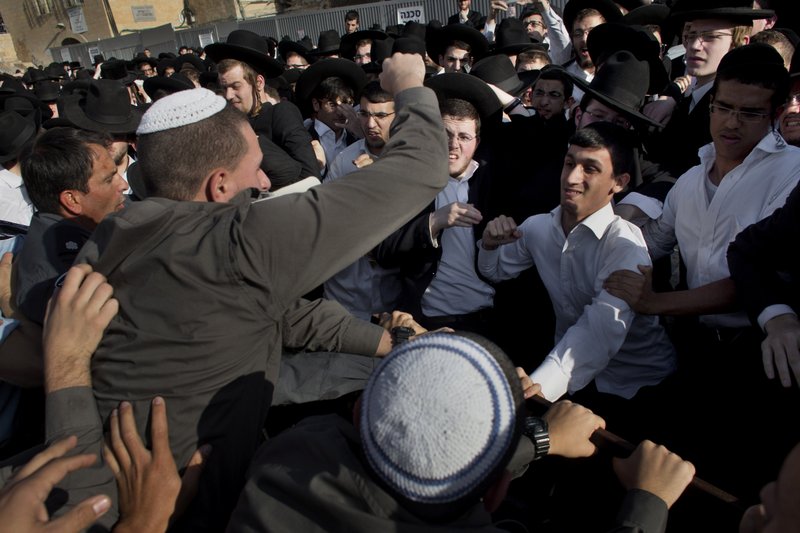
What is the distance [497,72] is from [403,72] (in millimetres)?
2865

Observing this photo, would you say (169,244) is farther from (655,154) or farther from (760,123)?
(655,154)

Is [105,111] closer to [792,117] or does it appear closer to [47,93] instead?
[792,117]

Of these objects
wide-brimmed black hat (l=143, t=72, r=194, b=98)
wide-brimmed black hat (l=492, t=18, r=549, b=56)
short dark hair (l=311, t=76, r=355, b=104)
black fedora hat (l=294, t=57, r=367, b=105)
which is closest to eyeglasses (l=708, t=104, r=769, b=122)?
black fedora hat (l=294, t=57, r=367, b=105)

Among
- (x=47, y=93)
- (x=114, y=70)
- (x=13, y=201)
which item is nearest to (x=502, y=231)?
(x=13, y=201)

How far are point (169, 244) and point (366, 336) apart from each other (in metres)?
1.02

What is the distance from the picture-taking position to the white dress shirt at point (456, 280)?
3174 millimetres

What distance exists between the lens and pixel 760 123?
250cm

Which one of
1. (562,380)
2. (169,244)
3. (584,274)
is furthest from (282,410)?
(584,274)

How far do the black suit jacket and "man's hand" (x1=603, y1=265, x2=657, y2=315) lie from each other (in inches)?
12.9

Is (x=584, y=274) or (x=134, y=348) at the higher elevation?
(x=134, y=348)

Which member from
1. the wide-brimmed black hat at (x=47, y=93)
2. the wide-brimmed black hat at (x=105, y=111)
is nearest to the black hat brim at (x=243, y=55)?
the wide-brimmed black hat at (x=105, y=111)

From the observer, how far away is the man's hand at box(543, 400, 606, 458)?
63.4 inches

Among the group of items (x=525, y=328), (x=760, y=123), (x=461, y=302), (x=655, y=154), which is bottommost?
(x=525, y=328)

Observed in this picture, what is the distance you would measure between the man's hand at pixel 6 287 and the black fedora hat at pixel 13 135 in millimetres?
2937
